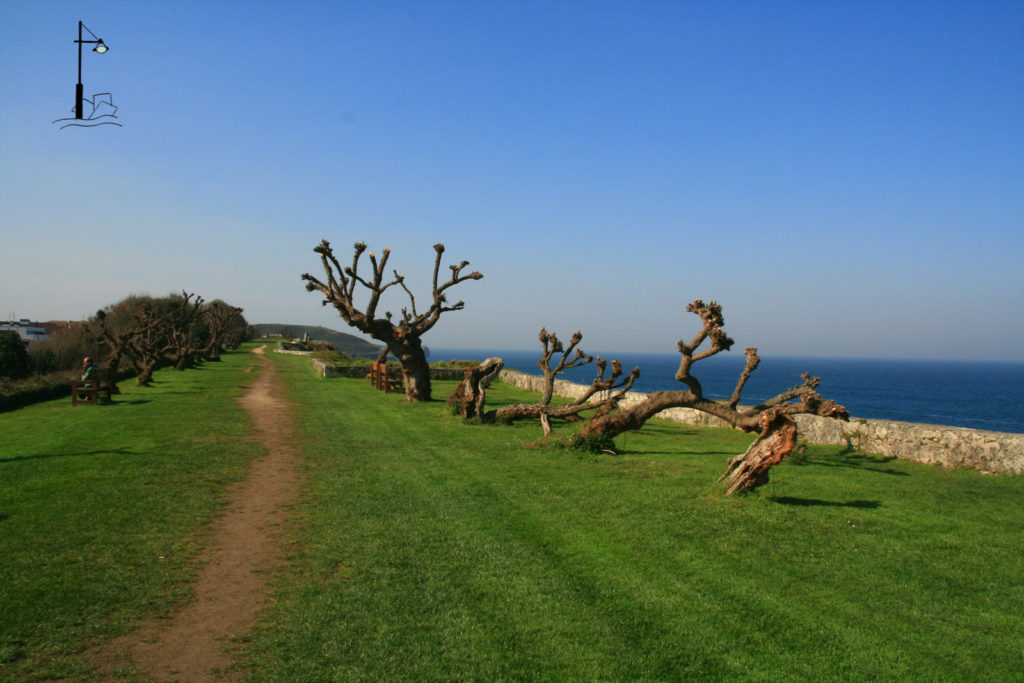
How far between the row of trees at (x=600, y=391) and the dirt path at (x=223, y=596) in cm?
592

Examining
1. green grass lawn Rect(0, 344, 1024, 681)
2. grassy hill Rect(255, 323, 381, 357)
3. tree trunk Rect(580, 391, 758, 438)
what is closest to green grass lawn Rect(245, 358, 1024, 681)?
green grass lawn Rect(0, 344, 1024, 681)

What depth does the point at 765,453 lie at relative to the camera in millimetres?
8797

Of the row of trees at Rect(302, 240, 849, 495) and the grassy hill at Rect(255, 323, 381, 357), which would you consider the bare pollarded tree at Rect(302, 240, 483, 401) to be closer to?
the row of trees at Rect(302, 240, 849, 495)

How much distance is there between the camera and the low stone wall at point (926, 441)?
34.0 ft

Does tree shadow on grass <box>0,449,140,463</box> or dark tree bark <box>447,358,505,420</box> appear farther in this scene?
dark tree bark <box>447,358,505,420</box>

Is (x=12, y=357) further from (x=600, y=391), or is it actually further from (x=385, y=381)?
(x=600, y=391)

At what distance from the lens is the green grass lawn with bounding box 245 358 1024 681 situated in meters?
4.58

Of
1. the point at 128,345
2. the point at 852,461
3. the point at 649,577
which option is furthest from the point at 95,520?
the point at 128,345

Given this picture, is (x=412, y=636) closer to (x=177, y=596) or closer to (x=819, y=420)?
(x=177, y=596)

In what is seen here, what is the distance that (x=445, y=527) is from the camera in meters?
7.61

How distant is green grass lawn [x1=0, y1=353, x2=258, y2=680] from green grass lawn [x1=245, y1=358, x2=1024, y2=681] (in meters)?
1.29

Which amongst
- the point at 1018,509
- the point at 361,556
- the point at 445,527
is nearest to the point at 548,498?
the point at 445,527

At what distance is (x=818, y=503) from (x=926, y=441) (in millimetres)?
4381

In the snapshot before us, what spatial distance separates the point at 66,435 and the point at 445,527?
10.1 m
